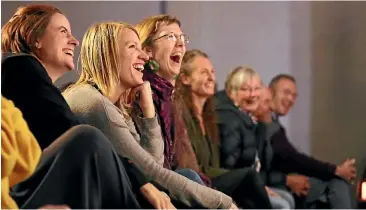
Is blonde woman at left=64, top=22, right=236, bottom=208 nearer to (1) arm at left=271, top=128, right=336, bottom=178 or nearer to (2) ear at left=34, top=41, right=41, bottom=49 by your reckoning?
(2) ear at left=34, top=41, right=41, bottom=49

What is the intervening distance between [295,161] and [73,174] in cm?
103

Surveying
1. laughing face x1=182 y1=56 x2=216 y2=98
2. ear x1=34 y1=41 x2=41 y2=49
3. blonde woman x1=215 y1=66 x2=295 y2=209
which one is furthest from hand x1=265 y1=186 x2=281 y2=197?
ear x1=34 y1=41 x2=41 y2=49

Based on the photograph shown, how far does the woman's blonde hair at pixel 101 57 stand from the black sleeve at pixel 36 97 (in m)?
0.14

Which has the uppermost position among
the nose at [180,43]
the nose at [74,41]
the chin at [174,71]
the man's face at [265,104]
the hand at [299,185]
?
the nose at [74,41]

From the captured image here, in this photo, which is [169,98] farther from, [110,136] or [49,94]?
[49,94]

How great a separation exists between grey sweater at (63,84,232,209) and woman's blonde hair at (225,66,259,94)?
52cm

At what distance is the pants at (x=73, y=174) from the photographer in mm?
1604

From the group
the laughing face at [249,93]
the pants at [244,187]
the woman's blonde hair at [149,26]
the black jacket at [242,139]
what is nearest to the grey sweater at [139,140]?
the woman's blonde hair at [149,26]

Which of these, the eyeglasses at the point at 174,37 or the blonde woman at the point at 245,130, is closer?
the eyeglasses at the point at 174,37

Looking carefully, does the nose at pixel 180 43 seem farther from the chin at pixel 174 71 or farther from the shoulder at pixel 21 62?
the shoulder at pixel 21 62

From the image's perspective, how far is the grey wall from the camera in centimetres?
232

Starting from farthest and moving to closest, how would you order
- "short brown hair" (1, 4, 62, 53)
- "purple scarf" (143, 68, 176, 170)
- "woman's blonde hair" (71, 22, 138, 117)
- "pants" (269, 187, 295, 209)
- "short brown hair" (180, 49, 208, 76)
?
"pants" (269, 187, 295, 209), "short brown hair" (180, 49, 208, 76), "purple scarf" (143, 68, 176, 170), "woman's blonde hair" (71, 22, 138, 117), "short brown hair" (1, 4, 62, 53)

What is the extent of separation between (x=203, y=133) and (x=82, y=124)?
2.23 feet

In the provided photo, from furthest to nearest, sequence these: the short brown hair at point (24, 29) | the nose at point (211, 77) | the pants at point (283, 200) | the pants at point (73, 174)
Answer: the pants at point (283, 200)
the nose at point (211, 77)
the short brown hair at point (24, 29)
the pants at point (73, 174)
